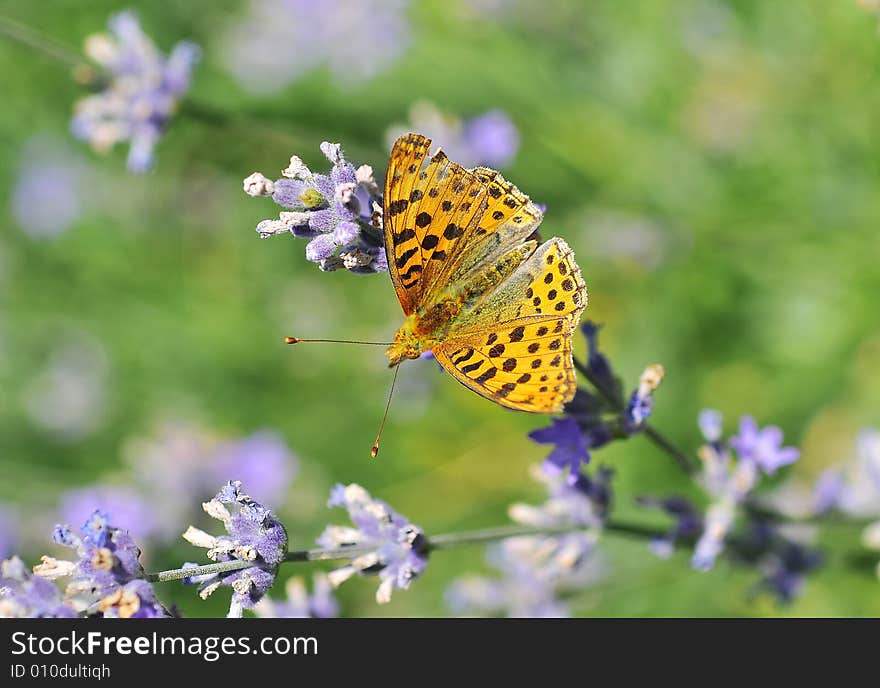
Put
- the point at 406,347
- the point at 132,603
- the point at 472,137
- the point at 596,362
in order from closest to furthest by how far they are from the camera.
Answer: the point at 132,603, the point at 596,362, the point at 406,347, the point at 472,137

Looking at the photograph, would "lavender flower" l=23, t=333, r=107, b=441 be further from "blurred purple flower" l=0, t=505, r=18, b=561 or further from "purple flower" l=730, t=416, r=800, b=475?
"purple flower" l=730, t=416, r=800, b=475

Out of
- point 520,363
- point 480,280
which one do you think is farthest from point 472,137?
point 520,363

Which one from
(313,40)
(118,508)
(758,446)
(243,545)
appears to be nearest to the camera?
(243,545)

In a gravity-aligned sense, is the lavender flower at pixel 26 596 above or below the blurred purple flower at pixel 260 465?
below

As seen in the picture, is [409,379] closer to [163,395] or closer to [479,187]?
[163,395]

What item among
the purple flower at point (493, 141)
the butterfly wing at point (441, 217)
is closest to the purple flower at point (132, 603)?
the butterfly wing at point (441, 217)

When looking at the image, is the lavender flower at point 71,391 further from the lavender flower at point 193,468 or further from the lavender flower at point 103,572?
the lavender flower at point 103,572

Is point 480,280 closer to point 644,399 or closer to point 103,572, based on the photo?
point 644,399
